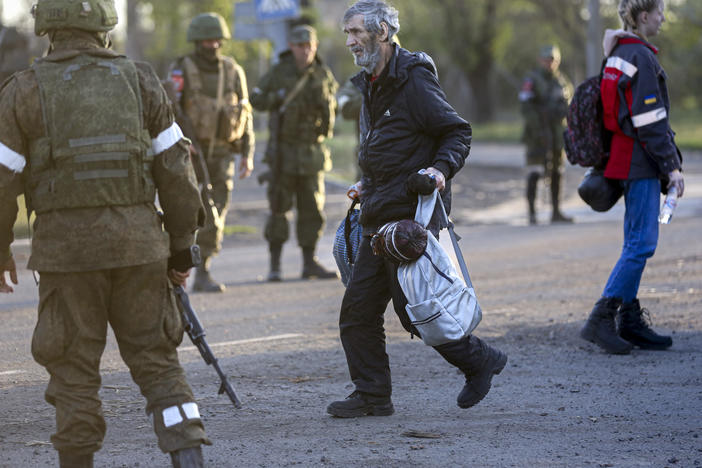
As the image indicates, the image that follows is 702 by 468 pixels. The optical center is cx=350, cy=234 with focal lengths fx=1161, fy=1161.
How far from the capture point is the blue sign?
15781 millimetres

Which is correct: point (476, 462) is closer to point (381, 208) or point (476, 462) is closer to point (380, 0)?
point (381, 208)

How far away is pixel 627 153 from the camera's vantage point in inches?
267

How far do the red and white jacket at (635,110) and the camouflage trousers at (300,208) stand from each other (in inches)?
160

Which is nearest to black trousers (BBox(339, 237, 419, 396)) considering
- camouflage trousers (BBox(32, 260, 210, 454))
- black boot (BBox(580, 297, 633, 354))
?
camouflage trousers (BBox(32, 260, 210, 454))

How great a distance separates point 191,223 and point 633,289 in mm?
3441

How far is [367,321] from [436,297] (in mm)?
501

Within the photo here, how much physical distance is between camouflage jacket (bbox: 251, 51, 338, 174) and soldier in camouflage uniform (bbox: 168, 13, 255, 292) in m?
0.45

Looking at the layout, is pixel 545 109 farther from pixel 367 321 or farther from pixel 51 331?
pixel 51 331

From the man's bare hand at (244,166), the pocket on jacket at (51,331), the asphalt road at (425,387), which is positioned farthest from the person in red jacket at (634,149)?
the man's bare hand at (244,166)

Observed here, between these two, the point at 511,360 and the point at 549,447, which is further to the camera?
the point at 511,360

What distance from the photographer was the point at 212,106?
9.52 meters

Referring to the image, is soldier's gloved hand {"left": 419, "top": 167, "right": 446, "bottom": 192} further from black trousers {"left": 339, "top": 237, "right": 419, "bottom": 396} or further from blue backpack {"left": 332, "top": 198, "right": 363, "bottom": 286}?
blue backpack {"left": 332, "top": 198, "right": 363, "bottom": 286}

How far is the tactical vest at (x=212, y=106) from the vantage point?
9461mm

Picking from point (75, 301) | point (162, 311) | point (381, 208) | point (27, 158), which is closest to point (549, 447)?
point (381, 208)
